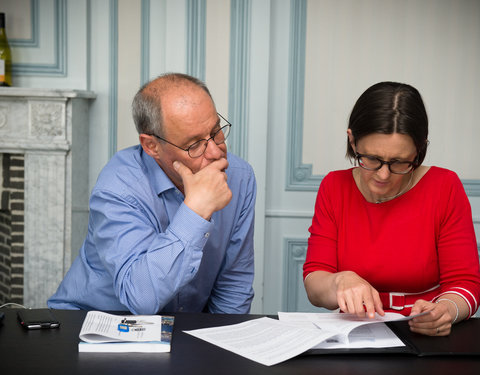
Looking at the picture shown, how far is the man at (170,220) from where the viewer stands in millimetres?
1348

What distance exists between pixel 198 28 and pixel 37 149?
1028 millimetres

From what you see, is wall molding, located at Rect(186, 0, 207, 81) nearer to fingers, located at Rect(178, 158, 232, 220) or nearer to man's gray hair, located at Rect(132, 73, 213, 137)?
man's gray hair, located at Rect(132, 73, 213, 137)

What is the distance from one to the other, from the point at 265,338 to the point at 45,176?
1964 mm

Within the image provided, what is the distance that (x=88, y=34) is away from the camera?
2.91 m

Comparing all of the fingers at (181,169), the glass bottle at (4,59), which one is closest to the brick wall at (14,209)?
the glass bottle at (4,59)

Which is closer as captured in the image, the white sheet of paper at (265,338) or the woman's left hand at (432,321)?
the white sheet of paper at (265,338)

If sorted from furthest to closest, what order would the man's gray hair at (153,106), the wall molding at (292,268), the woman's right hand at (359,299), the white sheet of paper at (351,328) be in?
1. the wall molding at (292,268)
2. the man's gray hair at (153,106)
3. the woman's right hand at (359,299)
4. the white sheet of paper at (351,328)

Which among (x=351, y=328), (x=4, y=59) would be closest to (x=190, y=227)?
(x=351, y=328)

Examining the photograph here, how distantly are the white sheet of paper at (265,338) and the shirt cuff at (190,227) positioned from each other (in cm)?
24

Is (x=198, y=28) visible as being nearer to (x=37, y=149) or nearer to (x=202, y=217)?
(x=37, y=149)

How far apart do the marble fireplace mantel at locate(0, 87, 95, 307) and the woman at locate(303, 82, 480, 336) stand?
5.12 feet

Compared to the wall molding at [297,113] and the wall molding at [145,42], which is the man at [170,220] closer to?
the wall molding at [297,113]

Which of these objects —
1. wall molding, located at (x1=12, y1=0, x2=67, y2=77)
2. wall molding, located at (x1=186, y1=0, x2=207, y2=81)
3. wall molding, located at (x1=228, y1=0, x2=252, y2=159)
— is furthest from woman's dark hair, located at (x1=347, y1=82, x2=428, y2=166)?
wall molding, located at (x1=12, y1=0, x2=67, y2=77)

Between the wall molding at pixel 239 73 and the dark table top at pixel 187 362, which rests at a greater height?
the wall molding at pixel 239 73
